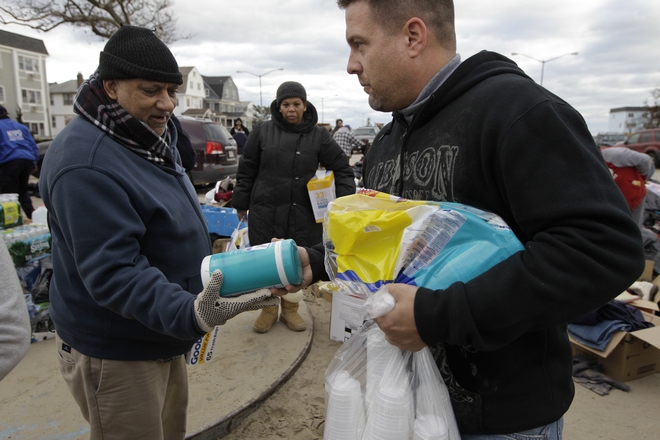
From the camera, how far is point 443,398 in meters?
1.19

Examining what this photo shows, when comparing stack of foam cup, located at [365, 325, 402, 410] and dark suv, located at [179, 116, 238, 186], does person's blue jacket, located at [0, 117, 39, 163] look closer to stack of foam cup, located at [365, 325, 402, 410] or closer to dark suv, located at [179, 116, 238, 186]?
dark suv, located at [179, 116, 238, 186]

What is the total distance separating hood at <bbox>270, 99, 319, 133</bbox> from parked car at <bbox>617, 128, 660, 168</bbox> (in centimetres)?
2274

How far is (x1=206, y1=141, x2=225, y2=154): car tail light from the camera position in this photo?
10781 mm

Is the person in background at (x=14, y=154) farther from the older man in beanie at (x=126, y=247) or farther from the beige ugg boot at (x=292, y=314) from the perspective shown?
the older man in beanie at (x=126, y=247)

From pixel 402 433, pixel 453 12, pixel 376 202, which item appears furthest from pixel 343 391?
pixel 453 12

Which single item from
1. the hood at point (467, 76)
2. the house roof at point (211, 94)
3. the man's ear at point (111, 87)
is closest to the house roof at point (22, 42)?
the house roof at point (211, 94)

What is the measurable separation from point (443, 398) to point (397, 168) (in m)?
0.75

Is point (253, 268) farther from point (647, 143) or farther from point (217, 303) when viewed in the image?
point (647, 143)

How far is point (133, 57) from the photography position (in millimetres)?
1712

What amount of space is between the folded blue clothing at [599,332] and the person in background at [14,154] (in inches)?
328

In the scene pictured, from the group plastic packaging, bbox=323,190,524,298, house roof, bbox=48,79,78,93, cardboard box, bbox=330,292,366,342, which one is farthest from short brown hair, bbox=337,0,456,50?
house roof, bbox=48,79,78,93

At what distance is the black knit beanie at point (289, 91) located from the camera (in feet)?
13.2

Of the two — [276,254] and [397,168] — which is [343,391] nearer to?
[276,254]

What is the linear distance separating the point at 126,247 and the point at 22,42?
206 feet
